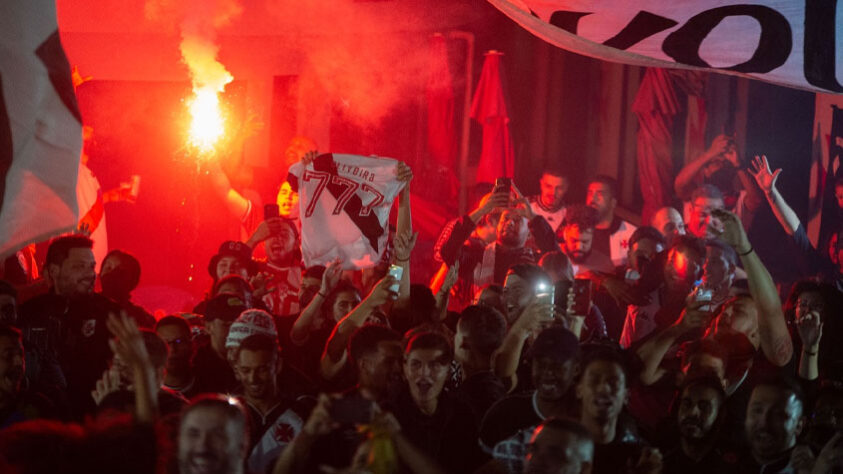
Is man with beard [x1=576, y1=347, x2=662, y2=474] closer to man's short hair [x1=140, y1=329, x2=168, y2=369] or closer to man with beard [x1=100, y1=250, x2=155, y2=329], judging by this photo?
man's short hair [x1=140, y1=329, x2=168, y2=369]

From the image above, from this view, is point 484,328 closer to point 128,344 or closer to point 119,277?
point 128,344

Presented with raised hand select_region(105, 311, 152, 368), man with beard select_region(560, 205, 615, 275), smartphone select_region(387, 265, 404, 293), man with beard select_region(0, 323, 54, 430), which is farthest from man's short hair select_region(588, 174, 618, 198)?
raised hand select_region(105, 311, 152, 368)

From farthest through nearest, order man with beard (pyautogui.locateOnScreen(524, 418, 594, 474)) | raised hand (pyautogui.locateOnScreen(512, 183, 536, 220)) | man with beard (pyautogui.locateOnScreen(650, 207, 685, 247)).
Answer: man with beard (pyautogui.locateOnScreen(650, 207, 685, 247)) → raised hand (pyautogui.locateOnScreen(512, 183, 536, 220)) → man with beard (pyautogui.locateOnScreen(524, 418, 594, 474))

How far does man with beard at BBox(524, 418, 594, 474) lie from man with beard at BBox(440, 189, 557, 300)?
3847 mm

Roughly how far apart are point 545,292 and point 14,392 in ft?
8.90

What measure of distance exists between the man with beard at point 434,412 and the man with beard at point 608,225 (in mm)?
5786

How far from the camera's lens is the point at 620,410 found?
3943 millimetres

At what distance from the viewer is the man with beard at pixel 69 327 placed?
15.8 feet

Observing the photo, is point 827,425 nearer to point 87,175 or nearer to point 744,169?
point 87,175

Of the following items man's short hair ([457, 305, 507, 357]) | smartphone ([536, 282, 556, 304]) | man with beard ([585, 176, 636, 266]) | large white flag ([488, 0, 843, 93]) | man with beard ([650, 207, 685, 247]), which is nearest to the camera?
man's short hair ([457, 305, 507, 357])

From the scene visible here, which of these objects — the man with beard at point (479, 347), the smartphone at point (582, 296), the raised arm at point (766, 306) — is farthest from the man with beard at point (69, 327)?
the raised arm at point (766, 306)

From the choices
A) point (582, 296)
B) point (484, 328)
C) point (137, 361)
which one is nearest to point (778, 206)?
point (582, 296)

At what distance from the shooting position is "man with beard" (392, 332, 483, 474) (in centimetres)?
400

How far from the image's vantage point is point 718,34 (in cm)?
612
